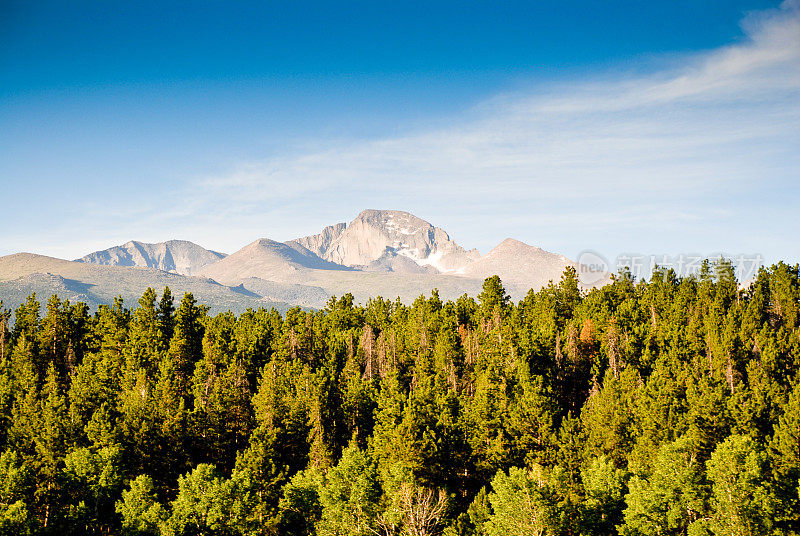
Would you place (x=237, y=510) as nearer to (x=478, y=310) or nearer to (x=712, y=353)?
(x=712, y=353)

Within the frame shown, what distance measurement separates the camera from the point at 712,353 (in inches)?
2628

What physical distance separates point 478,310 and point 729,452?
6151 centimetres

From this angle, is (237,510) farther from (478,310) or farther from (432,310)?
(478,310)

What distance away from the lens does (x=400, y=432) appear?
1880 inches

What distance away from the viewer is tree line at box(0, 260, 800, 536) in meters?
39.8

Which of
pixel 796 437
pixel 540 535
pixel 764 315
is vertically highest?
pixel 764 315

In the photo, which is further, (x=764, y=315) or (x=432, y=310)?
(x=432, y=310)

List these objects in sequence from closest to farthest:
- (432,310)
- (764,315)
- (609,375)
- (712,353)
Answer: (609,375) → (712,353) → (764,315) → (432,310)

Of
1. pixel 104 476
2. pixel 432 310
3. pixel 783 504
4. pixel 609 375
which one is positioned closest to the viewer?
pixel 783 504

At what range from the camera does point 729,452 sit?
131 ft

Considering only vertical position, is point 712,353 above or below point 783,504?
above

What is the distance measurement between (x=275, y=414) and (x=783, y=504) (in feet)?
142

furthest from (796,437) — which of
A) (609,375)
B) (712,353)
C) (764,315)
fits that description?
(764,315)

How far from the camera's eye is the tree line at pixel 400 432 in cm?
3978
